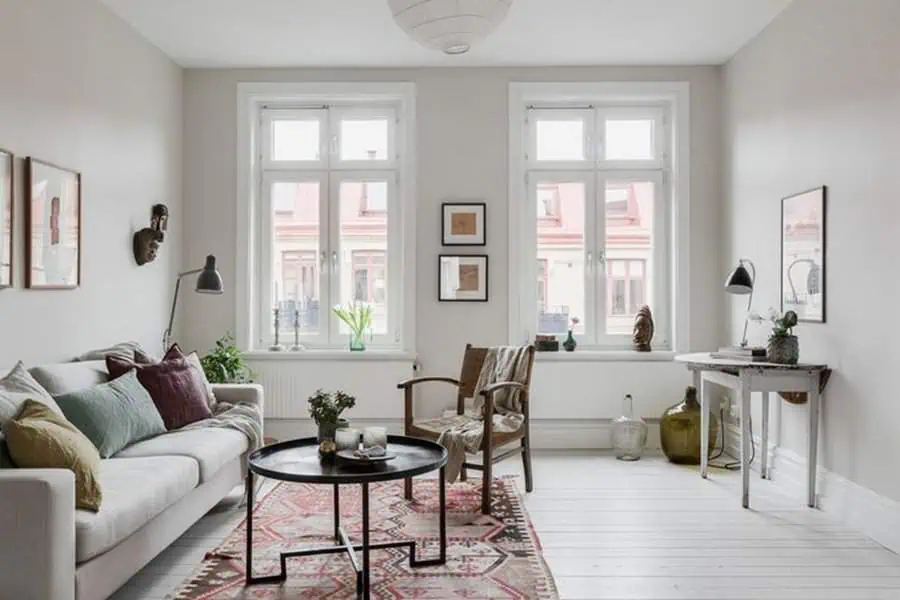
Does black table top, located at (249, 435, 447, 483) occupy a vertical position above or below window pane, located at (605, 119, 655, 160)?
below

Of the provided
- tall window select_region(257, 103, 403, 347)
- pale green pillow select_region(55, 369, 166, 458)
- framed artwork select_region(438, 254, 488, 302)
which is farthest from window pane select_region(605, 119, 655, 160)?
pale green pillow select_region(55, 369, 166, 458)

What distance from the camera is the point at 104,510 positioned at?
2.59 metres

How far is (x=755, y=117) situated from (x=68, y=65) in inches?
163

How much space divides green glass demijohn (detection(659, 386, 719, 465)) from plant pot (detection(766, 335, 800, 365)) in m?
1.17

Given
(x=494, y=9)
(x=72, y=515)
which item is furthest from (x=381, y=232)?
(x=72, y=515)

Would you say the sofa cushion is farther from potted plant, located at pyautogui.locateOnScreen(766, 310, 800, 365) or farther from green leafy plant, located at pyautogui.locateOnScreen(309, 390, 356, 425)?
potted plant, located at pyautogui.locateOnScreen(766, 310, 800, 365)

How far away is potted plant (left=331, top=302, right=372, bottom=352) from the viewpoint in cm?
582

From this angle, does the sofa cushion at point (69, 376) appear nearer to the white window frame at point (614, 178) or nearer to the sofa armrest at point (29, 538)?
the sofa armrest at point (29, 538)

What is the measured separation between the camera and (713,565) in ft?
10.8

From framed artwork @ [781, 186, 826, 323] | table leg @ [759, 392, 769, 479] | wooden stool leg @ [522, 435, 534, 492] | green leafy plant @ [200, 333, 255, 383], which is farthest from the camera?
green leafy plant @ [200, 333, 255, 383]

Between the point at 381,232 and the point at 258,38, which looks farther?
the point at 381,232

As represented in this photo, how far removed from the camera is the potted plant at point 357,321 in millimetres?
5824

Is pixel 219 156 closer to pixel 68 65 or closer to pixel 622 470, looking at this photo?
pixel 68 65

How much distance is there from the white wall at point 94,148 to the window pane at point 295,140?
2.34 ft
